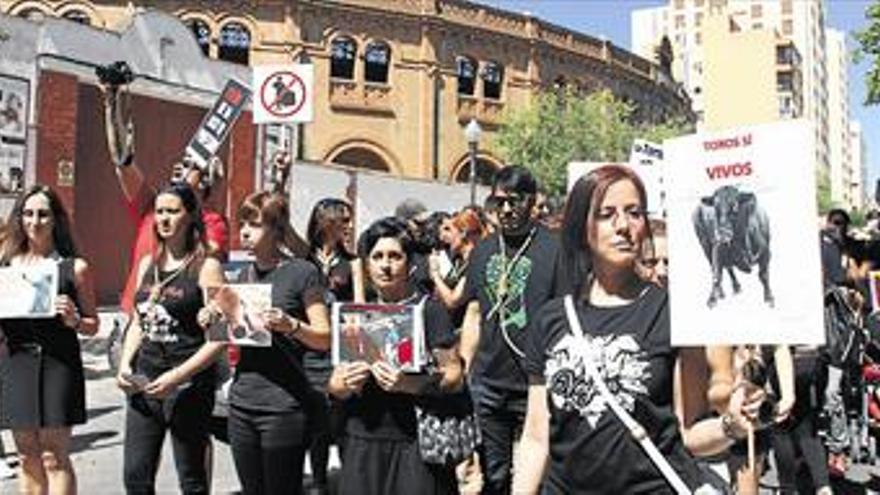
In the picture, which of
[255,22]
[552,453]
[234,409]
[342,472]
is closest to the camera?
[552,453]

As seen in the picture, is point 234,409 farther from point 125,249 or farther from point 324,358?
point 125,249

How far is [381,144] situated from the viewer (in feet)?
133

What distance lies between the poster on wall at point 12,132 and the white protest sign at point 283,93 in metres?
12.9

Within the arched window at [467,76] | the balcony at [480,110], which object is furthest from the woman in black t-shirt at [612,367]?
the arched window at [467,76]

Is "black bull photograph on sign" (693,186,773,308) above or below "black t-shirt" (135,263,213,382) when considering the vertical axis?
above

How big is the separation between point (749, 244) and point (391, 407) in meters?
1.65

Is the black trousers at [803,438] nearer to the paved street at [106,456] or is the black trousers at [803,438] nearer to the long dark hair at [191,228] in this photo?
the long dark hair at [191,228]

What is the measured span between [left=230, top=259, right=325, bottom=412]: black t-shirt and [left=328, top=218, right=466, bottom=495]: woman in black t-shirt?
0.70 metres

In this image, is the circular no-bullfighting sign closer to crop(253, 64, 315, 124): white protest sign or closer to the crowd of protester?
crop(253, 64, 315, 124): white protest sign

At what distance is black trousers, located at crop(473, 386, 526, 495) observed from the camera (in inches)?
217

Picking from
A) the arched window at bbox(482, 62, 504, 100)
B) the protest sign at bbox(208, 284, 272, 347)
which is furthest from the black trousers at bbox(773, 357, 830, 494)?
the arched window at bbox(482, 62, 504, 100)

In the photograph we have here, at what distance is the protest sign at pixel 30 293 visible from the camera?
5250 millimetres

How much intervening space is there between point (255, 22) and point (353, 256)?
34235mm

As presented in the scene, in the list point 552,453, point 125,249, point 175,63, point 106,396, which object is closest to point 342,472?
point 552,453
